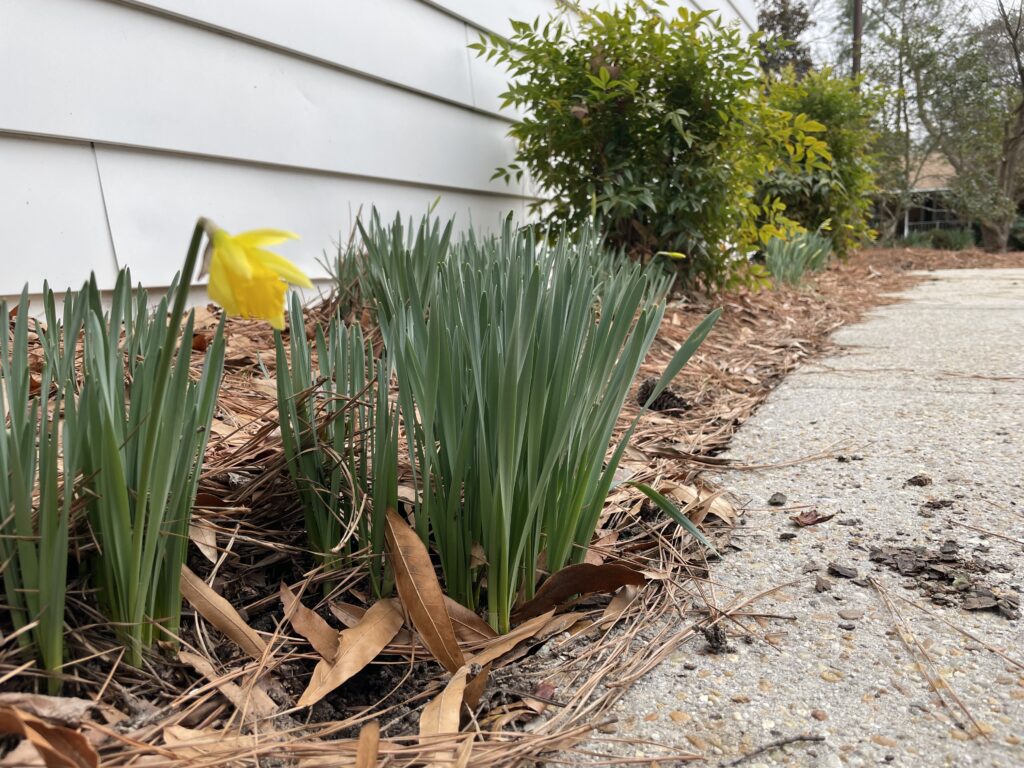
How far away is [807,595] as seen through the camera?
1.01 meters

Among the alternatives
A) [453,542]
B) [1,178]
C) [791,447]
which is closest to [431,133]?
[1,178]

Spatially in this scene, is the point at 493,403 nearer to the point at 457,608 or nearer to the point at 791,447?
the point at 457,608

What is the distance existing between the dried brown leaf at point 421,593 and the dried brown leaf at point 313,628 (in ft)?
0.32

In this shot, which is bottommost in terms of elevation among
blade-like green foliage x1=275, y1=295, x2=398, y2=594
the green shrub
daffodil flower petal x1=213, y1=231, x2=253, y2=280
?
the green shrub

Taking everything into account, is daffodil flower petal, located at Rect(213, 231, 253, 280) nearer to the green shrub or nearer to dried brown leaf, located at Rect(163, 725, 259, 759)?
dried brown leaf, located at Rect(163, 725, 259, 759)

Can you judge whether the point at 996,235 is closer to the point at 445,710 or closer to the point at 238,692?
the point at 445,710

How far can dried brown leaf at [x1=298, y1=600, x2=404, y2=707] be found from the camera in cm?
82

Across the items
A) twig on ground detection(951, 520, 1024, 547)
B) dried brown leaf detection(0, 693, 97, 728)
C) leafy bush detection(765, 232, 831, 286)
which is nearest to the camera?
dried brown leaf detection(0, 693, 97, 728)

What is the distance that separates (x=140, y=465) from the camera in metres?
0.72

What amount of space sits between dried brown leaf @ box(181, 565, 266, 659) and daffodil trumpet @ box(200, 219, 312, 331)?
45cm

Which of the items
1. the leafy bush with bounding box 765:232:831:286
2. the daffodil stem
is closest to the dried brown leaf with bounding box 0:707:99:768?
the daffodil stem

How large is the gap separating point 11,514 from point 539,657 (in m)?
0.57

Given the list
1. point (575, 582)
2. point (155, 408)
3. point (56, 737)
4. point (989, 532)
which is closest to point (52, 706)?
point (56, 737)

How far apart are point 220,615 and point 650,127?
3037 millimetres
